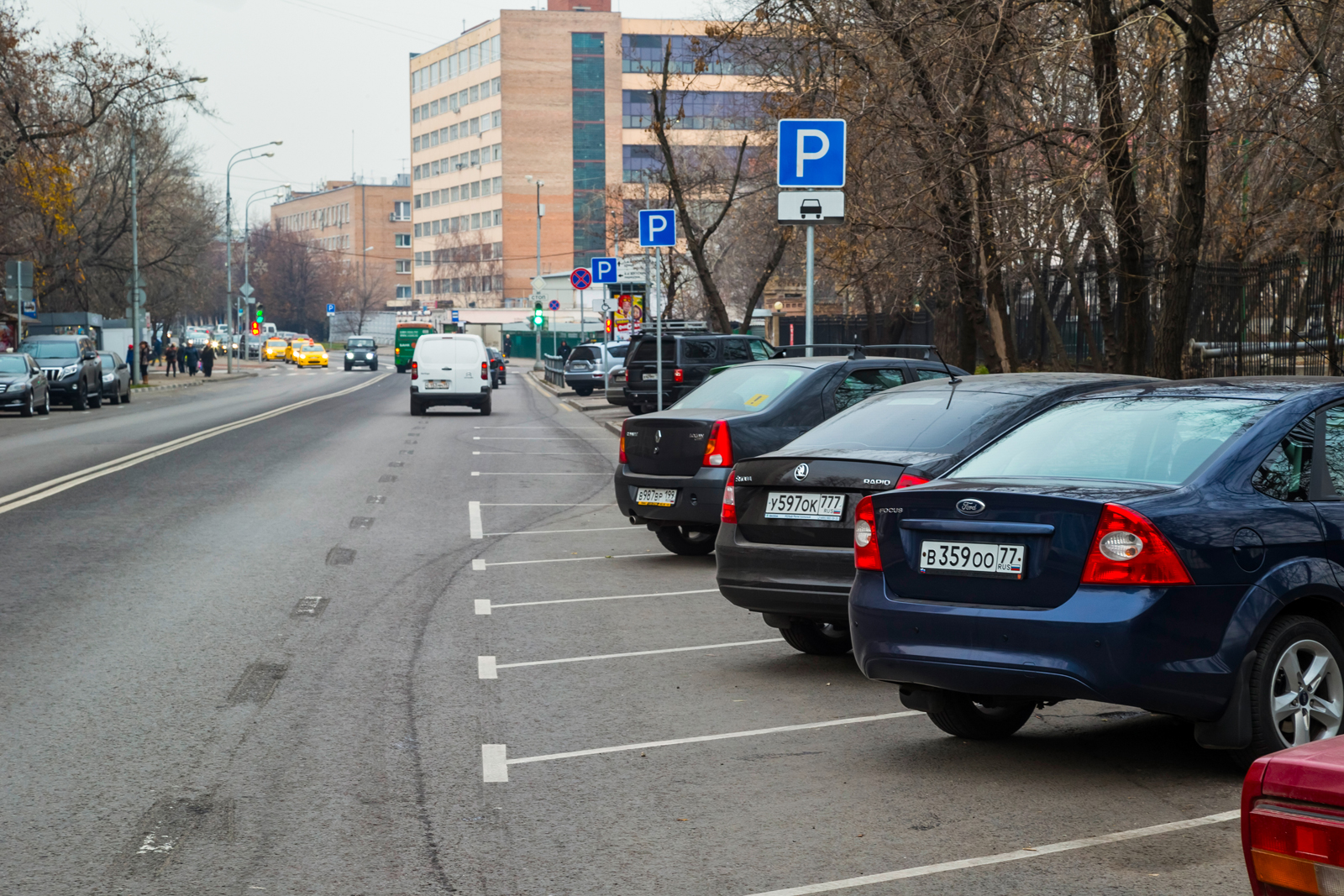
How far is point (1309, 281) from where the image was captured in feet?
60.6

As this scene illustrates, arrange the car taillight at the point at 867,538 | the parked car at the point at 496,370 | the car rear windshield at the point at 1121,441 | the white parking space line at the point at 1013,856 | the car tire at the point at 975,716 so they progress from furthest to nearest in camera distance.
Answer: the parked car at the point at 496,370 < the car tire at the point at 975,716 < the car taillight at the point at 867,538 < the car rear windshield at the point at 1121,441 < the white parking space line at the point at 1013,856

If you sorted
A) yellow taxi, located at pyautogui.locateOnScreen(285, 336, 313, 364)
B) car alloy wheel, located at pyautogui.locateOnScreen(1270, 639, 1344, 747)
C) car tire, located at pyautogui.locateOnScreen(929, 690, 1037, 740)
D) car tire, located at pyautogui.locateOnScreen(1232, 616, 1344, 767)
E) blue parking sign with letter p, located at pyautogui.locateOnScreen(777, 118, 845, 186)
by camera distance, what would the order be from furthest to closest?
yellow taxi, located at pyautogui.locateOnScreen(285, 336, 313, 364) < blue parking sign with letter p, located at pyautogui.locateOnScreen(777, 118, 845, 186) < car tire, located at pyautogui.locateOnScreen(929, 690, 1037, 740) < car alloy wheel, located at pyautogui.locateOnScreen(1270, 639, 1344, 747) < car tire, located at pyautogui.locateOnScreen(1232, 616, 1344, 767)

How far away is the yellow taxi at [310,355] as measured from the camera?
312ft

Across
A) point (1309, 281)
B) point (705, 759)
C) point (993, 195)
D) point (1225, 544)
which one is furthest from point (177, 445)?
point (1225, 544)

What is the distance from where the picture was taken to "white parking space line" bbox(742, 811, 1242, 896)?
4.48m

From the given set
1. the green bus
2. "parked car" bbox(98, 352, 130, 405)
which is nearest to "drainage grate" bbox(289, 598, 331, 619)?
"parked car" bbox(98, 352, 130, 405)

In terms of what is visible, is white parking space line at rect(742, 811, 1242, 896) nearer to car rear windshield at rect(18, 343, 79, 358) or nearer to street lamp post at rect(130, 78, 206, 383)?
car rear windshield at rect(18, 343, 79, 358)

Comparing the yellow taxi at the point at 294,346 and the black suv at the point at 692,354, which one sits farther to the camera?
the yellow taxi at the point at 294,346

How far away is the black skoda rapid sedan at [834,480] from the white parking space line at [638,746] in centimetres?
65

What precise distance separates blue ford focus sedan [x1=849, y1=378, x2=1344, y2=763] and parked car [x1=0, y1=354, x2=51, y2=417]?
104ft

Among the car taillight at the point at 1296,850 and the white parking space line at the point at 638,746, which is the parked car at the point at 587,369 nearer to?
the white parking space line at the point at 638,746

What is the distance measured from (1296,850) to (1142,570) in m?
2.52

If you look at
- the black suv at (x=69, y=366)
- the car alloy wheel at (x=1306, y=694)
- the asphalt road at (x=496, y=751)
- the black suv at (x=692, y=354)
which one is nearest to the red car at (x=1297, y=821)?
the asphalt road at (x=496, y=751)

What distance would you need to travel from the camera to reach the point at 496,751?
6191 mm
